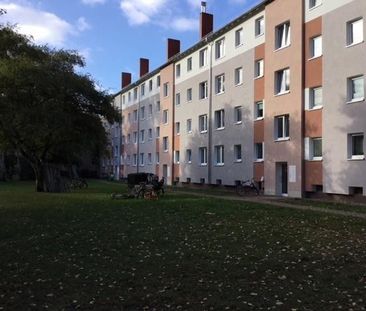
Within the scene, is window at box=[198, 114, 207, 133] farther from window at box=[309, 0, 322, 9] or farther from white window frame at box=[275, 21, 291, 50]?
window at box=[309, 0, 322, 9]

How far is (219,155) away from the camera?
134ft

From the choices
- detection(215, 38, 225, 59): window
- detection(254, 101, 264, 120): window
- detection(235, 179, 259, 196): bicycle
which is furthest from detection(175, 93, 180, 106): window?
detection(235, 179, 259, 196): bicycle

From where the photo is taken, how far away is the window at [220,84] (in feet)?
133

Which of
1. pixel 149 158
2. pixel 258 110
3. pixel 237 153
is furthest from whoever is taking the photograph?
pixel 149 158

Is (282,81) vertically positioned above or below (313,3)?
below

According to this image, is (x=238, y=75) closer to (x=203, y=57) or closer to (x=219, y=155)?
(x=219, y=155)

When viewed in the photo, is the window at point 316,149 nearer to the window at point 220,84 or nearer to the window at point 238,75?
the window at point 238,75

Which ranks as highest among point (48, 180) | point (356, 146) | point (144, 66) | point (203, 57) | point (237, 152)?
point (144, 66)

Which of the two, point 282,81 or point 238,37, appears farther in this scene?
point 238,37

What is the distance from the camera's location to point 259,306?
6.91 m

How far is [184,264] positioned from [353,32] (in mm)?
20253

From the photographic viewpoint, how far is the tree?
103 feet

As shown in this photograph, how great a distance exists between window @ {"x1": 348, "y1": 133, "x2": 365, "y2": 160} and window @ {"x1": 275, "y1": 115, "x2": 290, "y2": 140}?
5348 mm

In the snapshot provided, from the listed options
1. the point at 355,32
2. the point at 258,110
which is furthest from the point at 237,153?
the point at 355,32
